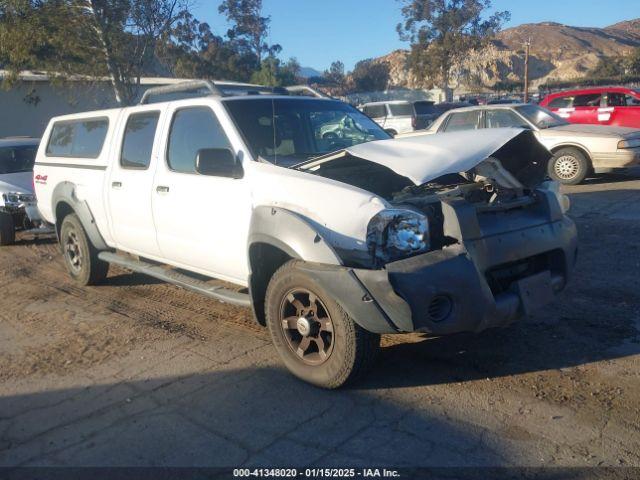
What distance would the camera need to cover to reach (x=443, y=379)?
398cm

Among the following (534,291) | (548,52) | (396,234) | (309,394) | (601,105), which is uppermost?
(548,52)

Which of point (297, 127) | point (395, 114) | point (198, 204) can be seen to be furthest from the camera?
point (395, 114)

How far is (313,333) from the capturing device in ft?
12.9

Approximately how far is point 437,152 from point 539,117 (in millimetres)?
8890

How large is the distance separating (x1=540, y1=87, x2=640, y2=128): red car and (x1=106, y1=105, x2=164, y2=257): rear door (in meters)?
12.7

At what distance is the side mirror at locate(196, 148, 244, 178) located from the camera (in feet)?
13.9

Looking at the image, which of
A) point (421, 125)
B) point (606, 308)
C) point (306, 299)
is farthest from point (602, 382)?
point (421, 125)

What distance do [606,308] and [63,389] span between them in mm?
4288

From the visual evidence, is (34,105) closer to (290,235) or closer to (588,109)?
(588,109)

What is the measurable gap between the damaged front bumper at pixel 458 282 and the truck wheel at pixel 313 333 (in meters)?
0.16

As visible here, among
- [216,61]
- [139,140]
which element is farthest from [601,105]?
[216,61]

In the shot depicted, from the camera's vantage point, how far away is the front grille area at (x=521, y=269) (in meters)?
3.81

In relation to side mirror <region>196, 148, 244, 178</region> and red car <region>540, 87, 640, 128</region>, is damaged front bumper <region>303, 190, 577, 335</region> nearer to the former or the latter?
side mirror <region>196, 148, 244, 178</region>

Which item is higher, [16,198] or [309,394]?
[16,198]
